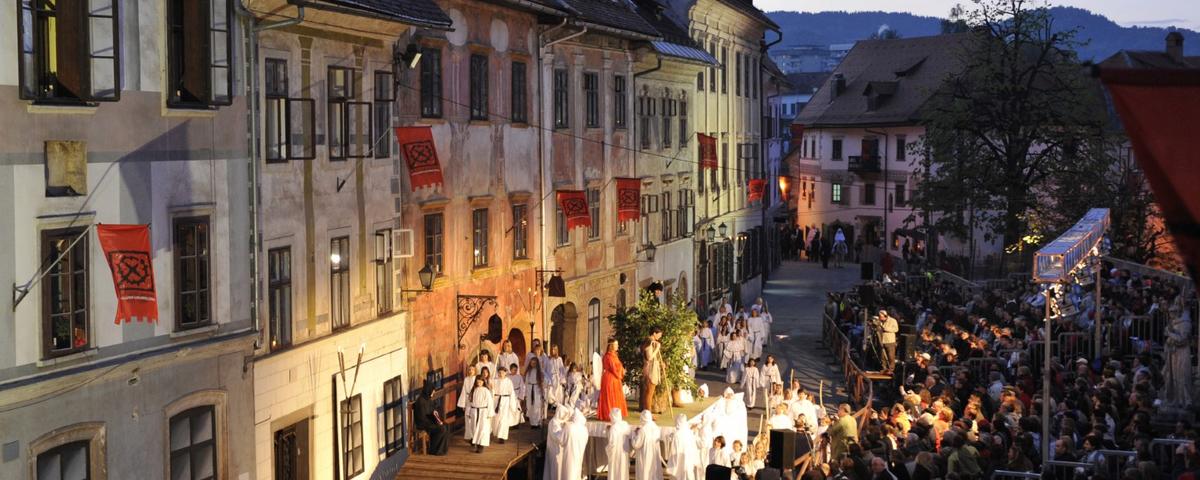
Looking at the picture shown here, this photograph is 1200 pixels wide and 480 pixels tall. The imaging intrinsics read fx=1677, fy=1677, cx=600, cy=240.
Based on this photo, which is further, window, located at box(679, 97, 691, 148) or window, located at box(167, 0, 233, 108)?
window, located at box(679, 97, 691, 148)

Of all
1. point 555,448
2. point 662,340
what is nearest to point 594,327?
point 662,340

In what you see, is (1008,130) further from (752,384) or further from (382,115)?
(382,115)

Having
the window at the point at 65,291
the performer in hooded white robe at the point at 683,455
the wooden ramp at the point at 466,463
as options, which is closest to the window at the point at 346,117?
the wooden ramp at the point at 466,463

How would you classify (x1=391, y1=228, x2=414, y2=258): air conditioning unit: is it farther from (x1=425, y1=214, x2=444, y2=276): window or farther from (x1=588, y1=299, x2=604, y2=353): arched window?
(x1=588, y1=299, x2=604, y2=353): arched window

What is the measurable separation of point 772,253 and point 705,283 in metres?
19.5

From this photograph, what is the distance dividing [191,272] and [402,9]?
620 centimetres

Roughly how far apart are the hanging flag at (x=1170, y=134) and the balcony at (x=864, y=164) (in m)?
74.6

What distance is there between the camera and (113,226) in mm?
19547

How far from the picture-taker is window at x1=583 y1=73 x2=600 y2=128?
3919 cm

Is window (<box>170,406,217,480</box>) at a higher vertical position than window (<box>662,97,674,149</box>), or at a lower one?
lower

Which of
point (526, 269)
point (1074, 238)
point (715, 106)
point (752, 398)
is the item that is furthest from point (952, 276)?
point (1074, 238)

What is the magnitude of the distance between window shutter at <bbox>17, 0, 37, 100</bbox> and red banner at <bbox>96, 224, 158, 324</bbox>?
177 cm

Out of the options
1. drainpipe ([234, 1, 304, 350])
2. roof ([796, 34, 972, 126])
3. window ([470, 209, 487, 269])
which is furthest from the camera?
roof ([796, 34, 972, 126])

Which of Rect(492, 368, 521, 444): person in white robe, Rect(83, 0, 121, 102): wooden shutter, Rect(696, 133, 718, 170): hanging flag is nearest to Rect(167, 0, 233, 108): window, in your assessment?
Rect(83, 0, 121, 102): wooden shutter
